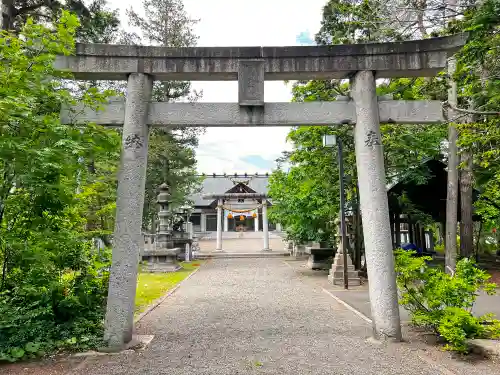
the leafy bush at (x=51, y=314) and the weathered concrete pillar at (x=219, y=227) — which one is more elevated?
the weathered concrete pillar at (x=219, y=227)

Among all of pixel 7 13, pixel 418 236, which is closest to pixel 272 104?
pixel 7 13

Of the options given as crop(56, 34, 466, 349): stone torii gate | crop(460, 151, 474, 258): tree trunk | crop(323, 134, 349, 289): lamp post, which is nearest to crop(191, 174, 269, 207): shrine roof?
crop(460, 151, 474, 258): tree trunk

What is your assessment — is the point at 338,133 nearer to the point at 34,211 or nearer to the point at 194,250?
the point at 34,211

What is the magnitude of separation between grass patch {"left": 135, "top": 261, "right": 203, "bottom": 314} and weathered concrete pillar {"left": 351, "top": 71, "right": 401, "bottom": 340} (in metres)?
5.48

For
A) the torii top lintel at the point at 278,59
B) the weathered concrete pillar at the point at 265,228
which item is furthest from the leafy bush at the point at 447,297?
the weathered concrete pillar at the point at 265,228

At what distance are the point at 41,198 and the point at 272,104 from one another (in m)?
3.79

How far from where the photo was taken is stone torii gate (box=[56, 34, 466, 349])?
5496 millimetres

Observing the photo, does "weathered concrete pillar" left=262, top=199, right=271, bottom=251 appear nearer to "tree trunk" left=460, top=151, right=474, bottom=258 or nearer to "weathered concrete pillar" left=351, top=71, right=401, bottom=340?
"tree trunk" left=460, top=151, right=474, bottom=258

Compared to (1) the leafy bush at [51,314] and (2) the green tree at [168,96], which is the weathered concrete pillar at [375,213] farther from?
(2) the green tree at [168,96]

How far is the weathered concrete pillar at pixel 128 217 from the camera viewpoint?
520 centimetres

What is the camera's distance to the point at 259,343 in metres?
5.66

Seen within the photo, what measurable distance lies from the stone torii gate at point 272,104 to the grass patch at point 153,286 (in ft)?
13.5

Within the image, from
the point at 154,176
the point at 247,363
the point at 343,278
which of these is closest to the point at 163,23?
Result: the point at 154,176

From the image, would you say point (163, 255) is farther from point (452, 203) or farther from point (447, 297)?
point (447, 297)
